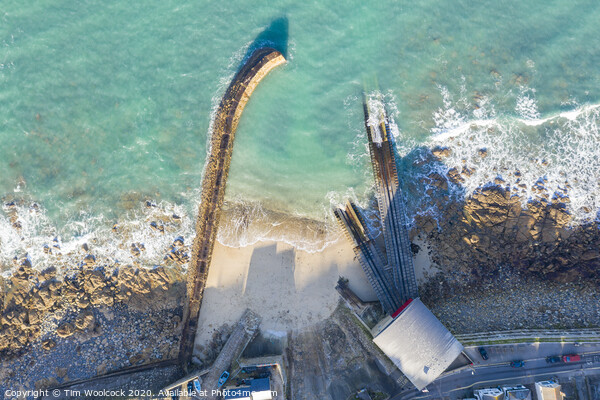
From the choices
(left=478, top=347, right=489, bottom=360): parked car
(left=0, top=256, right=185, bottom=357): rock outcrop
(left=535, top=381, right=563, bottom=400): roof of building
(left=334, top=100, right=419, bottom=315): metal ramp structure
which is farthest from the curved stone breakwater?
(left=535, top=381, right=563, bottom=400): roof of building

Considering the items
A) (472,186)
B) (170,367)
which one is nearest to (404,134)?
(472,186)

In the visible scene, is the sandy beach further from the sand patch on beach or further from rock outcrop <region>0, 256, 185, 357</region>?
rock outcrop <region>0, 256, 185, 357</region>

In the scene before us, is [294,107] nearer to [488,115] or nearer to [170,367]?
[488,115]

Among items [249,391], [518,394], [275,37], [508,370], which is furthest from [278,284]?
[275,37]

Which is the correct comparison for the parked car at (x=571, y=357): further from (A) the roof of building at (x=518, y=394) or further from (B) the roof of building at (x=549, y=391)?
(A) the roof of building at (x=518, y=394)

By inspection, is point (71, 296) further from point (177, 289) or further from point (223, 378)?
point (223, 378)

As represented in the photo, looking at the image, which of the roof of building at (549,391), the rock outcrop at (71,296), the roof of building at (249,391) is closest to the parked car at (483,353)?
the roof of building at (549,391)
